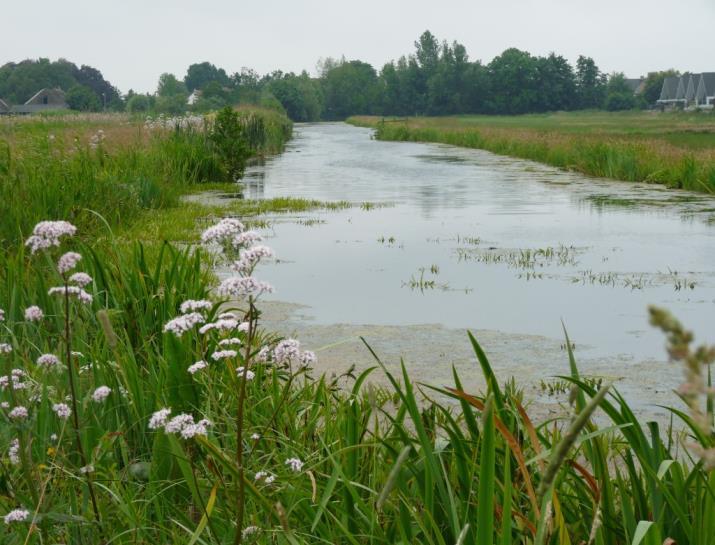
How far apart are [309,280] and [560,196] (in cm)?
722

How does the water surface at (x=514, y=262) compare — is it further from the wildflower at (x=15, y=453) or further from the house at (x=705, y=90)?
the house at (x=705, y=90)

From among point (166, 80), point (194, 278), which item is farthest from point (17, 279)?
point (166, 80)

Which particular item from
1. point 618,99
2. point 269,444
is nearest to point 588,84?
point 618,99

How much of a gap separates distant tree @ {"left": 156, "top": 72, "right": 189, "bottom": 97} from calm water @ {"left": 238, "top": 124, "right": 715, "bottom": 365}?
110 m

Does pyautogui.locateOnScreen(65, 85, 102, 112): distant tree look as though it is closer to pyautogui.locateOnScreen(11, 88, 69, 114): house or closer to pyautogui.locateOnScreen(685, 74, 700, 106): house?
pyautogui.locateOnScreen(11, 88, 69, 114): house

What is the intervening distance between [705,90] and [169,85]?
2816 inches

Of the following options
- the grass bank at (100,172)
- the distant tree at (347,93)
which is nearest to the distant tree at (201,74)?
the distant tree at (347,93)

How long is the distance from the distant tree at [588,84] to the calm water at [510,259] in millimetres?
84870

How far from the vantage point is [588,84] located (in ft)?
325

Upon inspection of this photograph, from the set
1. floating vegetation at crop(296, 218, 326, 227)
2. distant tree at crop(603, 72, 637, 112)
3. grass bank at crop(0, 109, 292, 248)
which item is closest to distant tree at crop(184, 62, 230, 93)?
distant tree at crop(603, 72, 637, 112)

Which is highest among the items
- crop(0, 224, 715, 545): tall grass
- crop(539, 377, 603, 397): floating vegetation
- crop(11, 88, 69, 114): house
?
crop(11, 88, 69, 114): house

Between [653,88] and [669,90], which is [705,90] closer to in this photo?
[669,90]

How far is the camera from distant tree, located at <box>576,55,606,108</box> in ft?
312

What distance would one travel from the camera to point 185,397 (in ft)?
8.56
